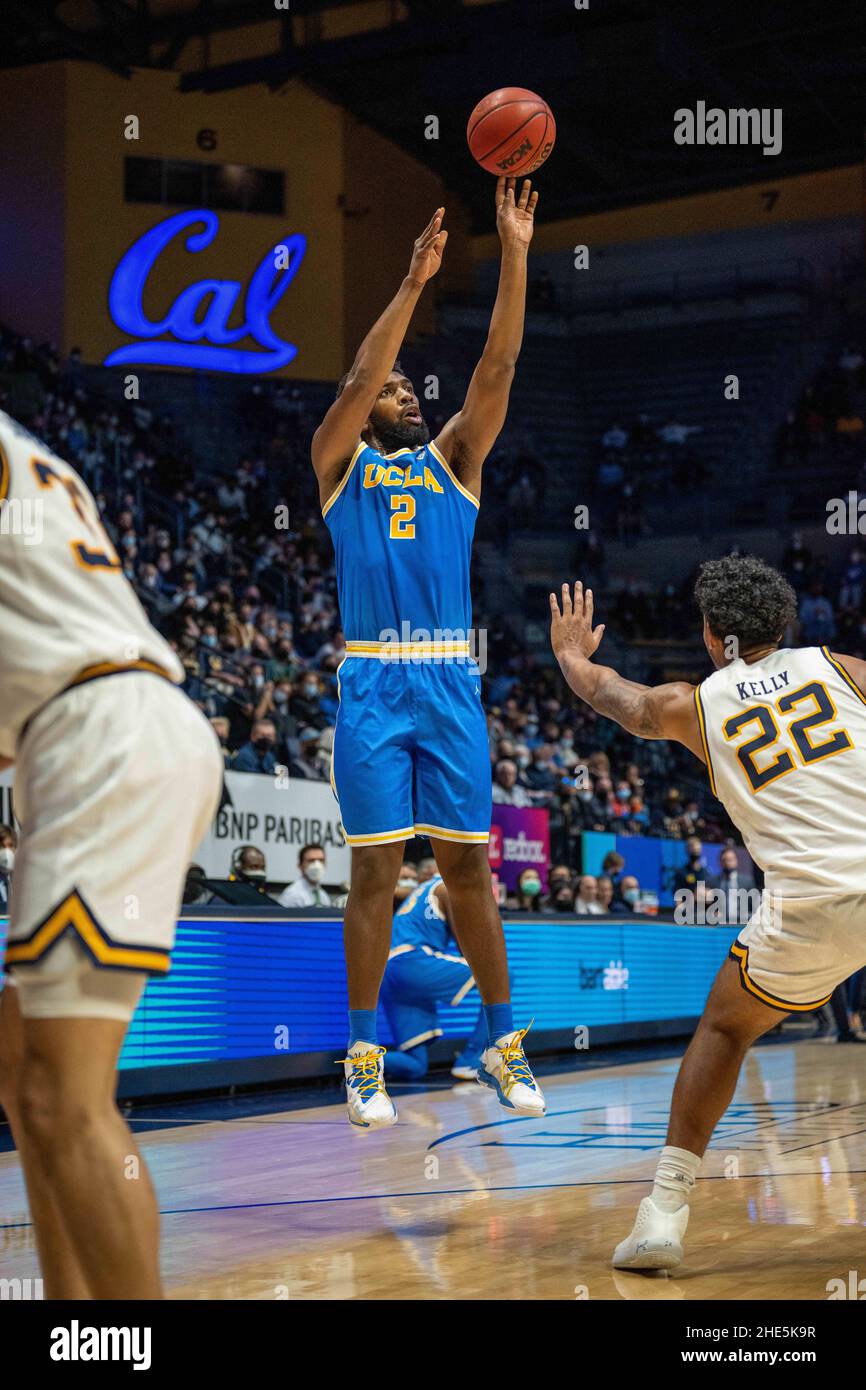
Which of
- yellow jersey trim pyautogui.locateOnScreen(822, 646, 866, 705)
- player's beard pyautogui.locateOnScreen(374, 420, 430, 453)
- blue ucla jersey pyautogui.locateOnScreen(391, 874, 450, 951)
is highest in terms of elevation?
player's beard pyautogui.locateOnScreen(374, 420, 430, 453)

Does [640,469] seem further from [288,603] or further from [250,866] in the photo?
[250,866]

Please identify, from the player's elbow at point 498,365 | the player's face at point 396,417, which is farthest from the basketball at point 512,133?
the player's face at point 396,417

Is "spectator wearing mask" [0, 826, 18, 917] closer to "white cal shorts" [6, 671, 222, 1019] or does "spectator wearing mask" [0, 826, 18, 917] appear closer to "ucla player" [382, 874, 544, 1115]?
"ucla player" [382, 874, 544, 1115]

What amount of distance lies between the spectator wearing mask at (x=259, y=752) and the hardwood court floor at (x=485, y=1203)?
391cm

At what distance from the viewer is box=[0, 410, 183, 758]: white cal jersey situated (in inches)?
99.1

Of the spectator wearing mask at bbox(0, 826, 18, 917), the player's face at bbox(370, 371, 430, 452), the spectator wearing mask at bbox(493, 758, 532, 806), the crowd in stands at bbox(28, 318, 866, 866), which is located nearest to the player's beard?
the player's face at bbox(370, 371, 430, 452)

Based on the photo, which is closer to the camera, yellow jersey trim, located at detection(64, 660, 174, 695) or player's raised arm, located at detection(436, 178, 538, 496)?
yellow jersey trim, located at detection(64, 660, 174, 695)

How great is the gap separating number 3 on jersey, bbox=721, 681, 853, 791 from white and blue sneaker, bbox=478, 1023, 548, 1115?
1.47 metres

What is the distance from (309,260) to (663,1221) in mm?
22248

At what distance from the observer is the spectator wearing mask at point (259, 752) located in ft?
39.3

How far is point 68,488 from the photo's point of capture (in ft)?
8.84

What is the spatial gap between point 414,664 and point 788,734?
157 cm

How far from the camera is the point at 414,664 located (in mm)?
5297
